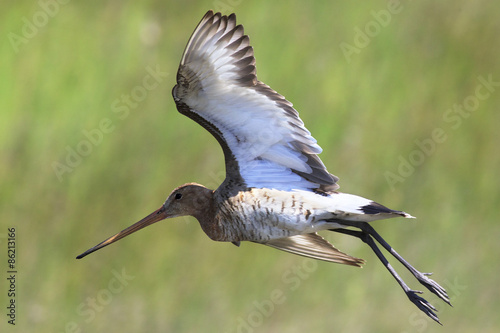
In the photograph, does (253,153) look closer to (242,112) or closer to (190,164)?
(242,112)

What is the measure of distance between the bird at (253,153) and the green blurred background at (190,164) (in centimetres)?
354

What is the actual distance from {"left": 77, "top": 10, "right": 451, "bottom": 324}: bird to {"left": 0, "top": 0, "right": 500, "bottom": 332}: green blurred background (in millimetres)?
3537

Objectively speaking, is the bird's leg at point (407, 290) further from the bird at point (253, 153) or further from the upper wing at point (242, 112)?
the upper wing at point (242, 112)

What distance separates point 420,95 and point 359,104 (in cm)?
86

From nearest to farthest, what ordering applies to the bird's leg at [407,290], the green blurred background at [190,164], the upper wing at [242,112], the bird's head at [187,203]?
the upper wing at [242,112] < the bird's leg at [407,290] < the bird's head at [187,203] < the green blurred background at [190,164]

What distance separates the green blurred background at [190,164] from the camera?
12406mm

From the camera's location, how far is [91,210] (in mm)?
12438

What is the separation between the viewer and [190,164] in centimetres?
1252

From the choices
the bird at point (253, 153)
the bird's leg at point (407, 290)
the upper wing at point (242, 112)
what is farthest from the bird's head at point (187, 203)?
the bird's leg at point (407, 290)

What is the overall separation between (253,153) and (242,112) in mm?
394

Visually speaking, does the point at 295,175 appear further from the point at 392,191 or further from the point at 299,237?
the point at 392,191

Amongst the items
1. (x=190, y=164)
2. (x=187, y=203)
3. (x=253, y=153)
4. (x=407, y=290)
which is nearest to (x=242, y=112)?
(x=253, y=153)

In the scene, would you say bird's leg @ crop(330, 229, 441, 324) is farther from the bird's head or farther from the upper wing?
the bird's head

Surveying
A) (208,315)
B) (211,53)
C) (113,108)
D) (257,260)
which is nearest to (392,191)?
(257,260)
